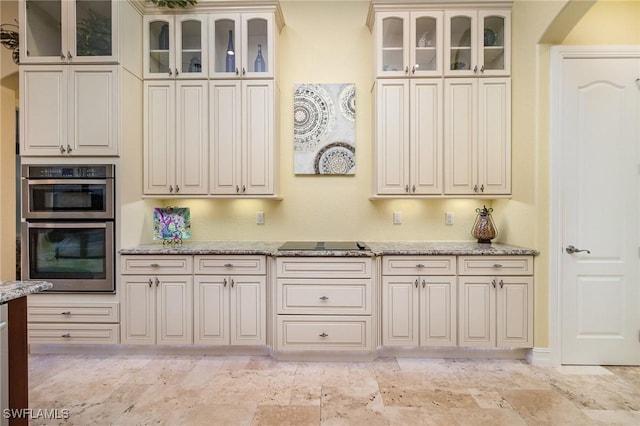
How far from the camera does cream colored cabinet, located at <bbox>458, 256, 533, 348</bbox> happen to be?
2.77m

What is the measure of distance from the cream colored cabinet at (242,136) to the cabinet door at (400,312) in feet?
4.68

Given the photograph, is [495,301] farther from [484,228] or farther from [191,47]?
[191,47]

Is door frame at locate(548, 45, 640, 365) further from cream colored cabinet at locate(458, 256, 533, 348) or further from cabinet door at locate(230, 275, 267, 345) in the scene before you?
cabinet door at locate(230, 275, 267, 345)

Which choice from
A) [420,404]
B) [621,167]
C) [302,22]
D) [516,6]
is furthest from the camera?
[302,22]

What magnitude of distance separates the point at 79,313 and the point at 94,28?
2462 millimetres

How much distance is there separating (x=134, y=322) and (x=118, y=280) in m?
0.39

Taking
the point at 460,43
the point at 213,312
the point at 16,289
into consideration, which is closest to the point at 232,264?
the point at 213,312

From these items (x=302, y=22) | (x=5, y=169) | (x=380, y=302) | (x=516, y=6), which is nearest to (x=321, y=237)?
(x=380, y=302)

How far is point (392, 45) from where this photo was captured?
10.1 feet

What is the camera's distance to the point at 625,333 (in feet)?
8.87

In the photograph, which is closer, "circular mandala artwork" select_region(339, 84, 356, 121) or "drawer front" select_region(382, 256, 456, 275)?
"drawer front" select_region(382, 256, 456, 275)

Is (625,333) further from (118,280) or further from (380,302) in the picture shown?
(118,280)

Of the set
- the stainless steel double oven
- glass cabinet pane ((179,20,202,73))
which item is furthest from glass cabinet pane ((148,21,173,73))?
the stainless steel double oven

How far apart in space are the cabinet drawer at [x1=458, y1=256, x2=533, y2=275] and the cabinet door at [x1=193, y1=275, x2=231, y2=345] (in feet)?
6.65
